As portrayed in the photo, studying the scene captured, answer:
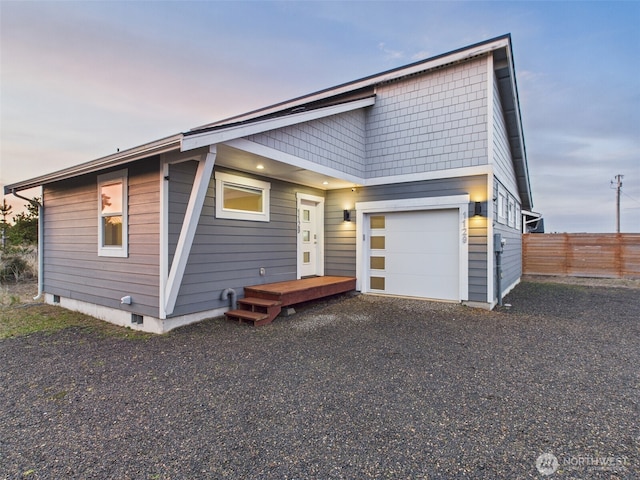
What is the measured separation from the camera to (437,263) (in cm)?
719

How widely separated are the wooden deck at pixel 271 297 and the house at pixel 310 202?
0.36 metres

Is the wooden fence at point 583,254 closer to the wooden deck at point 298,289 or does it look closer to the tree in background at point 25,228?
the wooden deck at point 298,289

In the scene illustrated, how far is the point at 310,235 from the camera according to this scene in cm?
812

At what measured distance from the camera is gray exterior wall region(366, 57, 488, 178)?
21.8 ft

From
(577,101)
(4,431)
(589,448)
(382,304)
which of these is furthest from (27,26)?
(577,101)

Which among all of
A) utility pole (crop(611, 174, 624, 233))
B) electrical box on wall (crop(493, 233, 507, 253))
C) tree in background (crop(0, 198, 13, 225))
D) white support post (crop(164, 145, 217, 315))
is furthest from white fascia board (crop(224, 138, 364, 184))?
utility pole (crop(611, 174, 624, 233))

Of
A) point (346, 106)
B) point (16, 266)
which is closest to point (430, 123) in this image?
point (346, 106)

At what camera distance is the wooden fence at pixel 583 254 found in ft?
38.1

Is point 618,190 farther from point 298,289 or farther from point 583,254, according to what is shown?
point 298,289

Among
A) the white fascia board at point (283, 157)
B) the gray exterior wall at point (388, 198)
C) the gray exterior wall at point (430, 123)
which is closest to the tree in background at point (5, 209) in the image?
the gray exterior wall at point (388, 198)

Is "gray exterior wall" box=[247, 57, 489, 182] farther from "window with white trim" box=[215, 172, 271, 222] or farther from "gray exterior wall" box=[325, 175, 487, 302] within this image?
"window with white trim" box=[215, 172, 271, 222]

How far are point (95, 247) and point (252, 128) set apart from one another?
4.03 meters

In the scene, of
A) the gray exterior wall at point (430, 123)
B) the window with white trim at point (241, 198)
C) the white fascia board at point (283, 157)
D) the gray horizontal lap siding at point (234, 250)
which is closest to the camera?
the white fascia board at point (283, 157)

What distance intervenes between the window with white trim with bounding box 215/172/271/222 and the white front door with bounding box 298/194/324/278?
118 centimetres
